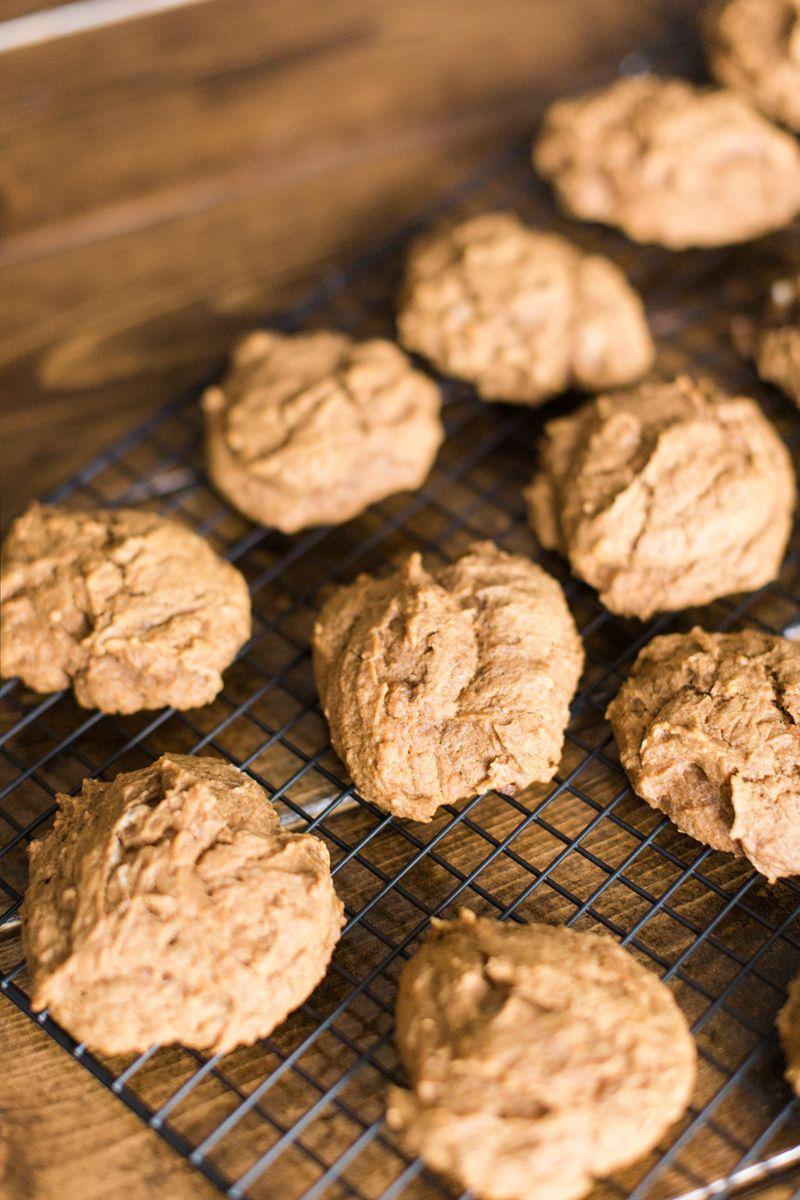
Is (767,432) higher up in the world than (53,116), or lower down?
lower down

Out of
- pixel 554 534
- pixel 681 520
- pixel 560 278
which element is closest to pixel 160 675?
pixel 554 534

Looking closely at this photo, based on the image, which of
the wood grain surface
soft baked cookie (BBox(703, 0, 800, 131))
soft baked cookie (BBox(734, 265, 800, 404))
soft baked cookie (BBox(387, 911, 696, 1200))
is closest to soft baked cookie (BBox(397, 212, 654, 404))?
soft baked cookie (BBox(734, 265, 800, 404))

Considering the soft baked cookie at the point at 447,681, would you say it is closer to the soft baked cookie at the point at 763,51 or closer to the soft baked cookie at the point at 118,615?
the soft baked cookie at the point at 118,615

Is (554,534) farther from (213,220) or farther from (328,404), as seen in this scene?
(213,220)

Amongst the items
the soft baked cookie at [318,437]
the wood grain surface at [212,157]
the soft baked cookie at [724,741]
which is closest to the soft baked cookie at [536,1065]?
the soft baked cookie at [724,741]

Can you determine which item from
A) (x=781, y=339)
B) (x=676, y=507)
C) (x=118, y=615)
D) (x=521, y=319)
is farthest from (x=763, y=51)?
(x=118, y=615)
